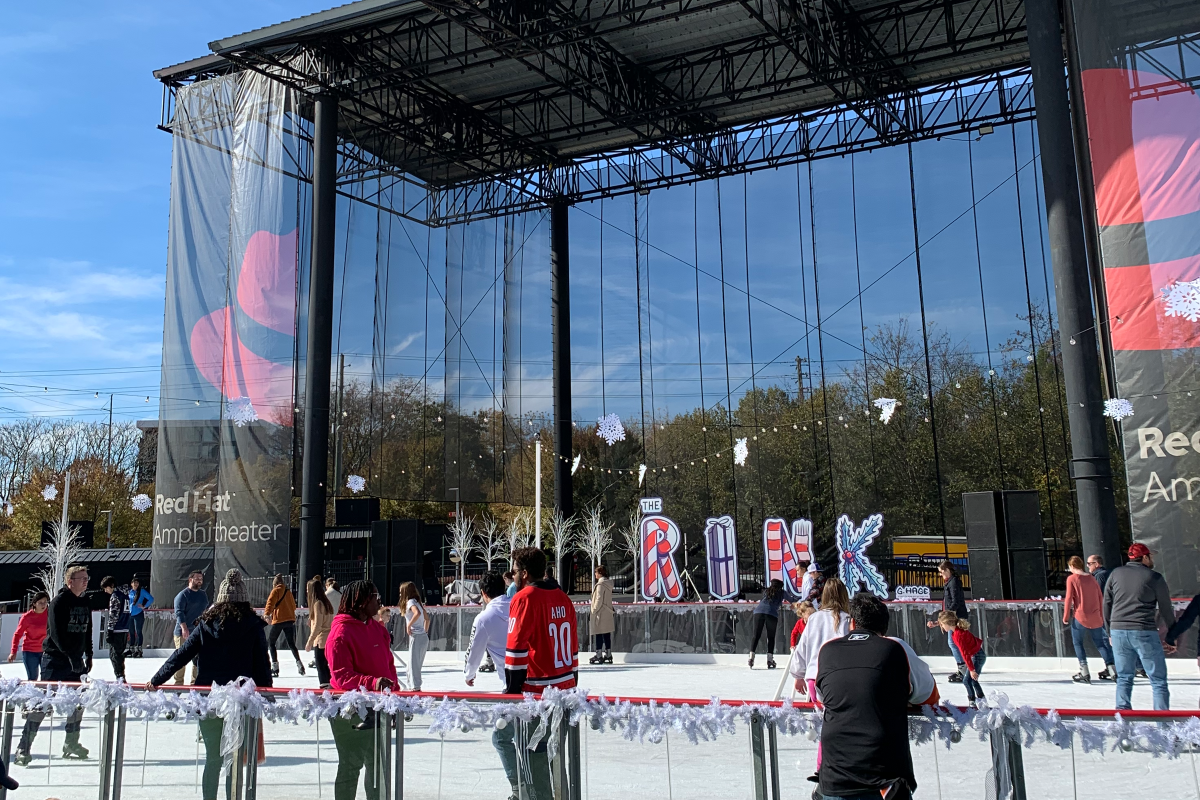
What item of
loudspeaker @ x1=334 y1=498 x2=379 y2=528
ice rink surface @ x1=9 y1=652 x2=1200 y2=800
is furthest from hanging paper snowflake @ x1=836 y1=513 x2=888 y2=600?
ice rink surface @ x1=9 y1=652 x2=1200 y2=800

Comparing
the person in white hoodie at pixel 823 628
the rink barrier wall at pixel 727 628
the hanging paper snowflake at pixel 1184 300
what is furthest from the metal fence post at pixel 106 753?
the hanging paper snowflake at pixel 1184 300

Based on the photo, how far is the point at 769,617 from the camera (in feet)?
48.0

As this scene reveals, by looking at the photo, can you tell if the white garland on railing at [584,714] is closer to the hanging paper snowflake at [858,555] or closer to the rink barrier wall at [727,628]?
the rink barrier wall at [727,628]

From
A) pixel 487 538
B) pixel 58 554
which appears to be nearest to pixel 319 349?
pixel 58 554

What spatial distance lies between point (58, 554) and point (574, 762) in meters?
29.5

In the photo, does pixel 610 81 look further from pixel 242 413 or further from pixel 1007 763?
pixel 1007 763

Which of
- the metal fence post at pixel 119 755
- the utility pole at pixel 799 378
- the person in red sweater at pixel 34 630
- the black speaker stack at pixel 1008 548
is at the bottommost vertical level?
the metal fence post at pixel 119 755

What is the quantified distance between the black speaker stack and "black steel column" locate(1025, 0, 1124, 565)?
30.6 inches

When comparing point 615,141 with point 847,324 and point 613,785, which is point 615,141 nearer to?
point 847,324

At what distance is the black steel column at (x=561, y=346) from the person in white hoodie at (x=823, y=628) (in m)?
23.1

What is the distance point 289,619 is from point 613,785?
9.47 metres

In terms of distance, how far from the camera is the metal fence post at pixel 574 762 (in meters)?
4.87

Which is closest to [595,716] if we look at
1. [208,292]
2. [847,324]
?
[208,292]

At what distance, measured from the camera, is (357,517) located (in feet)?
88.0
